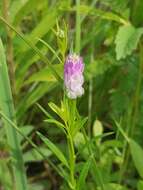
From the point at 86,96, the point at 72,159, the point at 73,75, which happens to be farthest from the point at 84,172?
the point at 86,96

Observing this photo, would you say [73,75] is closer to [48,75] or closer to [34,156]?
[48,75]

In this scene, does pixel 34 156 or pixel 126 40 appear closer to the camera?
pixel 126 40

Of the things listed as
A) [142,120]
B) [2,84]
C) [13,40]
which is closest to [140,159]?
[142,120]

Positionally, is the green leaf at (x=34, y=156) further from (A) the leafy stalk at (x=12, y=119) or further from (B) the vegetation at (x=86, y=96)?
(A) the leafy stalk at (x=12, y=119)

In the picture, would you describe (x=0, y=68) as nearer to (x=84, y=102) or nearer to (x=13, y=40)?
(x=13, y=40)

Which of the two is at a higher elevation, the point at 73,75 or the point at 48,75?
the point at 73,75

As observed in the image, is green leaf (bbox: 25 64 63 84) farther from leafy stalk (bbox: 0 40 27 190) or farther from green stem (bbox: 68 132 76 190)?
green stem (bbox: 68 132 76 190)

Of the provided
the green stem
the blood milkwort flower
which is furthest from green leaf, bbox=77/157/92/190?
the blood milkwort flower
